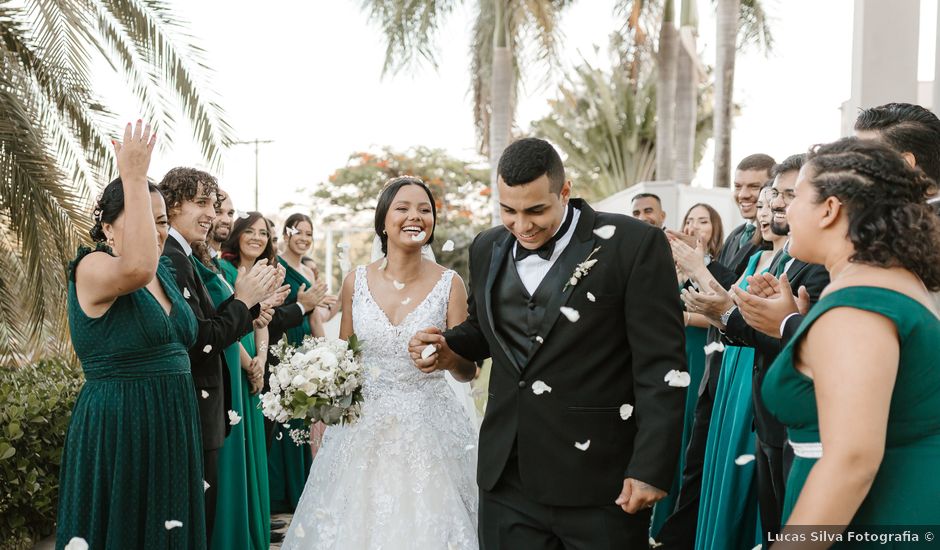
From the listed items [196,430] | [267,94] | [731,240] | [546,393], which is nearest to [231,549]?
[196,430]

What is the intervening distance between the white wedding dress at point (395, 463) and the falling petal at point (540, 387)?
1.57m

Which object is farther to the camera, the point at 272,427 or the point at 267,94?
the point at 267,94

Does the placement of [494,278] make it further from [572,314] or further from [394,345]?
[394,345]

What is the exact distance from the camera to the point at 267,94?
22.9 m

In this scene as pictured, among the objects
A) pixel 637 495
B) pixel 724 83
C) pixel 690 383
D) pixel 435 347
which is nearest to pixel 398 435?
pixel 435 347

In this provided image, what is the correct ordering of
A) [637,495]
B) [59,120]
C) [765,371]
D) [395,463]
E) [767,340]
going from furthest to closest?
[59,120] → [395,463] → [765,371] → [767,340] → [637,495]

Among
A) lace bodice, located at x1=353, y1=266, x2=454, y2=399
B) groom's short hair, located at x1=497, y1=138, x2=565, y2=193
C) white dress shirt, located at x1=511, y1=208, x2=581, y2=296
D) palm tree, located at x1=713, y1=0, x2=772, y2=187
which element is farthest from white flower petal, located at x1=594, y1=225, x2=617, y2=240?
palm tree, located at x1=713, y1=0, x2=772, y2=187

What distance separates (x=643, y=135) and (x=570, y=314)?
2421cm

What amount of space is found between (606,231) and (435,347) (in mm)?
1074

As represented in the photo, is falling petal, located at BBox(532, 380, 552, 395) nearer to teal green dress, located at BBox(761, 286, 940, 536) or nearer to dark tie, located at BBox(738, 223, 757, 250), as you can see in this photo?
teal green dress, located at BBox(761, 286, 940, 536)

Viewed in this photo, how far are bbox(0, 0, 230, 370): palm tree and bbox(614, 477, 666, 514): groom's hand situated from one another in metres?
5.80

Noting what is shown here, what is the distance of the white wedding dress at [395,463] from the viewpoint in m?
4.45

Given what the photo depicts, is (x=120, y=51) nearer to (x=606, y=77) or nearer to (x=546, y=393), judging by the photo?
(x=546, y=393)

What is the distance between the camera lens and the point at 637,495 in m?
2.92
